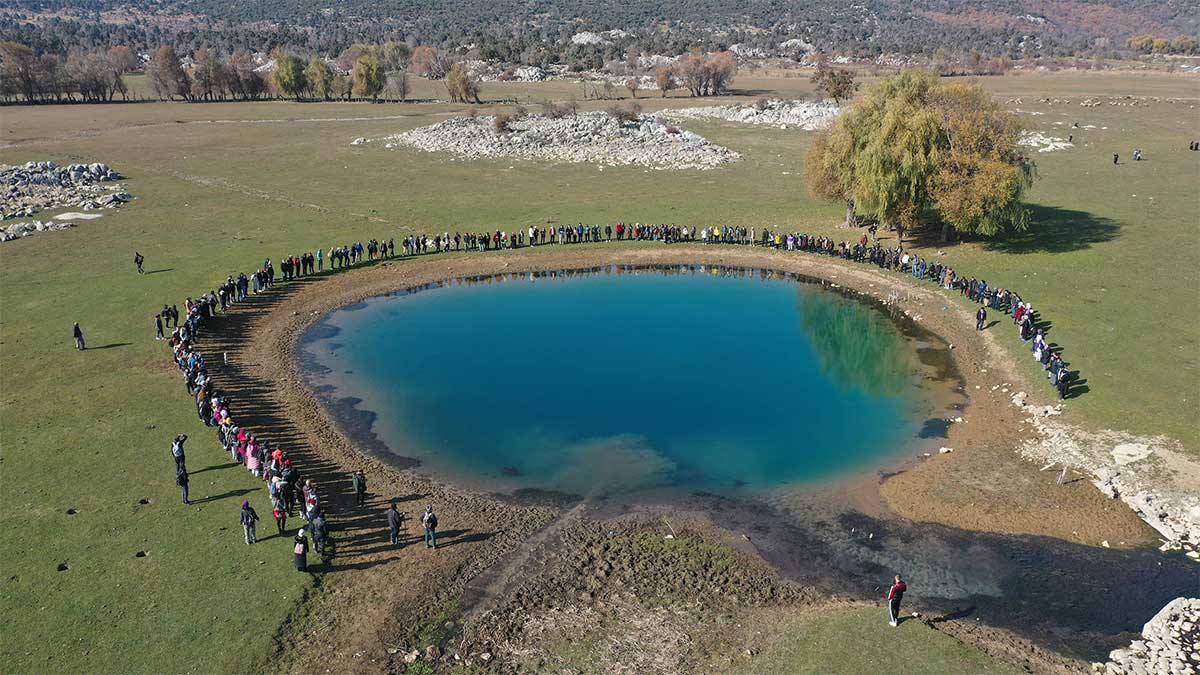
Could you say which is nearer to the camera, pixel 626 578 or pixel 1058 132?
pixel 626 578

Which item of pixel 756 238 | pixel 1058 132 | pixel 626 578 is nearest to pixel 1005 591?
pixel 626 578

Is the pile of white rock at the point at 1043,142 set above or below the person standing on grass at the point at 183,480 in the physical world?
above

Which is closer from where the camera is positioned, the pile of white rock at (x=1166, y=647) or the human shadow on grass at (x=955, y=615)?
the pile of white rock at (x=1166, y=647)

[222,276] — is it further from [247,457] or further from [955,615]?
[955,615]

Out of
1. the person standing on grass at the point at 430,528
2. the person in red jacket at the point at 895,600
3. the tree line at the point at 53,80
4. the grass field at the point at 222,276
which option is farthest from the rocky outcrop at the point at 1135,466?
the tree line at the point at 53,80

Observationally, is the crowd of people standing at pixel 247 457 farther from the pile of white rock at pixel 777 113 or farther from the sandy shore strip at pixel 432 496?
the pile of white rock at pixel 777 113

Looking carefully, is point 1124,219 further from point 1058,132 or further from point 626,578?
point 626,578

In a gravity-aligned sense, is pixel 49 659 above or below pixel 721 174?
below
